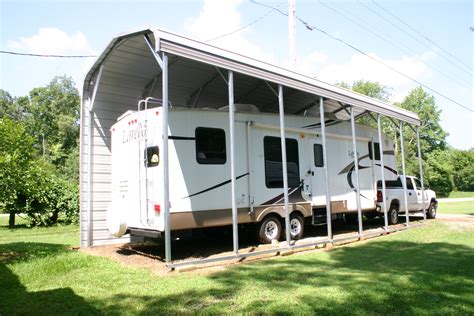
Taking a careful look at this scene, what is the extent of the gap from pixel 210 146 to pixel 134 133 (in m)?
1.70

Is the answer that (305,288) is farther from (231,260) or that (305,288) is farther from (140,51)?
(140,51)

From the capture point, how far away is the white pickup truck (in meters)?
13.6

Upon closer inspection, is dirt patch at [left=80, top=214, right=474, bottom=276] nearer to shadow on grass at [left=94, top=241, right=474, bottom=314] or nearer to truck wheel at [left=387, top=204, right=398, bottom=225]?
shadow on grass at [left=94, top=241, right=474, bottom=314]

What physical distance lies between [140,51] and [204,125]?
2.32 m

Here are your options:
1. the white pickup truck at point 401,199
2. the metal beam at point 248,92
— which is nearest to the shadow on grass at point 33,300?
the metal beam at point 248,92

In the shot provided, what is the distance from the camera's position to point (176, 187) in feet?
26.7

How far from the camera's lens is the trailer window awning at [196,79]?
7.99 m

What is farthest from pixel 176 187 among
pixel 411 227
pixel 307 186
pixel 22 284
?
pixel 411 227

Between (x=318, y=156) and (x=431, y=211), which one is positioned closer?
(x=318, y=156)

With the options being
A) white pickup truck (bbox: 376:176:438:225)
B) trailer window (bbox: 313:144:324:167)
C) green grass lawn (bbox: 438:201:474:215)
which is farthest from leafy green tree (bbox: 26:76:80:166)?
trailer window (bbox: 313:144:324:167)

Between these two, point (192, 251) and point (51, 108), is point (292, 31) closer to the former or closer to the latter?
point (192, 251)

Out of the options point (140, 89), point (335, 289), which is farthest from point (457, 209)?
point (335, 289)

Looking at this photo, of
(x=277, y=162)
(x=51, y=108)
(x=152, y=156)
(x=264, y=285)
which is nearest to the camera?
Answer: (x=264, y=285)

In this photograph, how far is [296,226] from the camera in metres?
10.6
